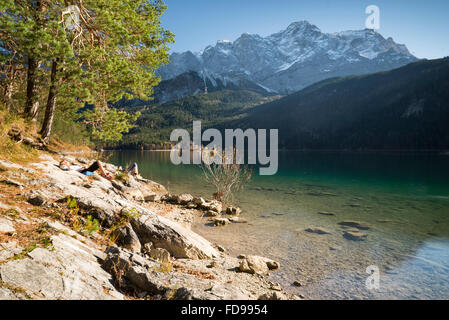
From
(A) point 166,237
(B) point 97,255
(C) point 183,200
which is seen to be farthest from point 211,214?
(B) point 97,255

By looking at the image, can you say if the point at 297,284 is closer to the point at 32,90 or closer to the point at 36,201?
the point at 36,201

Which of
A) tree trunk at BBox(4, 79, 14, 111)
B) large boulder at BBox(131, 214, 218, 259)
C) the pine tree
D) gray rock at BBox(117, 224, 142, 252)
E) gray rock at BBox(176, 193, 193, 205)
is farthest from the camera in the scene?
gray rock at BBox(176, 193, 193, 205)

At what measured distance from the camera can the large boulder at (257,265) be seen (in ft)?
25.7

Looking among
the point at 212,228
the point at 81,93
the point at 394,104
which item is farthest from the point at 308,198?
the point at 394,104

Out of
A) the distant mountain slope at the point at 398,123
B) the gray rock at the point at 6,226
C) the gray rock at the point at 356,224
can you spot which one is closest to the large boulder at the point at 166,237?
the gray rock at the point at 6,226

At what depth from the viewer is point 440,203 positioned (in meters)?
21.4

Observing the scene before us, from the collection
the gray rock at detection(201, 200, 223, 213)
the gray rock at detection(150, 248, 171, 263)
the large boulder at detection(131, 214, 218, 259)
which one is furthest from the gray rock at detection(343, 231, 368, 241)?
the gray rock at detection(150, 248, 171, 263)

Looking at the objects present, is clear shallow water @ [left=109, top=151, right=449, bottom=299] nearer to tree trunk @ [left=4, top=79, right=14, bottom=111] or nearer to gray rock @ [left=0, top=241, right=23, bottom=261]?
gray rock @ [left=0, top=241, right=23, bottom=261]

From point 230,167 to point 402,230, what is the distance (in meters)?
11.1

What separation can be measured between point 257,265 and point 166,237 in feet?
10.1

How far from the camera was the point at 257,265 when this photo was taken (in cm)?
810

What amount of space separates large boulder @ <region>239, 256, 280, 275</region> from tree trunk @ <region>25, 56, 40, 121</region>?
11.9 meters

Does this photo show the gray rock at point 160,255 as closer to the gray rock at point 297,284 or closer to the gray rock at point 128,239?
the gray rock at point 128,239

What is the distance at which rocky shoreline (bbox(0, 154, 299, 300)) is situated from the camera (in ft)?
11.8
